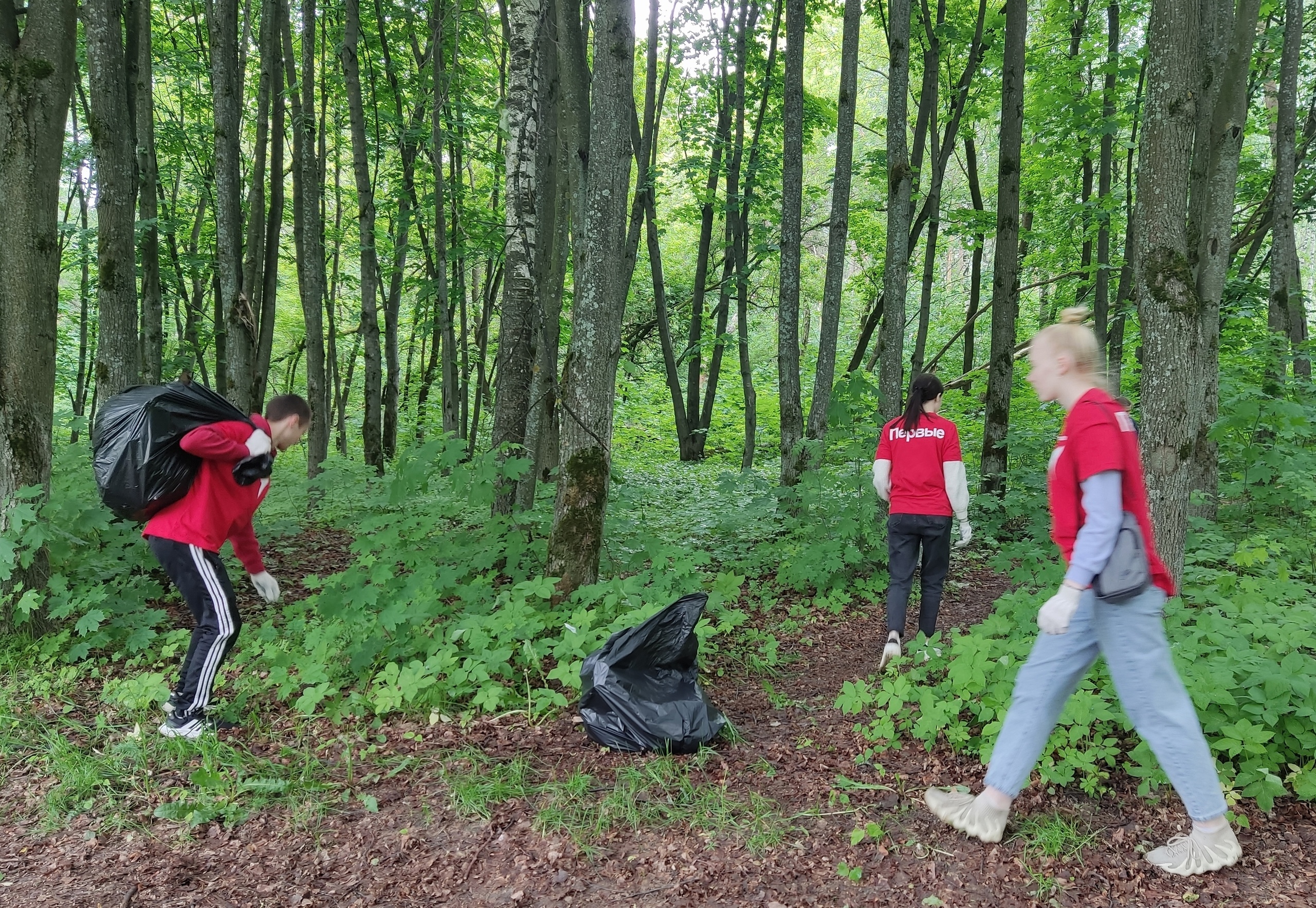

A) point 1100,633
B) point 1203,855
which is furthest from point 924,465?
point 1203,855

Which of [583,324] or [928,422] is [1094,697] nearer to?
[928,422]

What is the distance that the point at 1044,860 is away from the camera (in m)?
2.61

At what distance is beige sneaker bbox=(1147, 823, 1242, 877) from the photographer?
97.7 inches

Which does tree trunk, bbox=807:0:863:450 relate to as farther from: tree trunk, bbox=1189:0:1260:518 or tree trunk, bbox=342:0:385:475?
tree trunk, bbox=342:0:385:475

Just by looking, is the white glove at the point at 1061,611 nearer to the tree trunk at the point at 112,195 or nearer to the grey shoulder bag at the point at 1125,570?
the grey shoulder bag at the point at 1125,570

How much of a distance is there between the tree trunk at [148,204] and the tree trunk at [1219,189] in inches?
373

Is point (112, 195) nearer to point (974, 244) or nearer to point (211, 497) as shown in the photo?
point (211, 497)

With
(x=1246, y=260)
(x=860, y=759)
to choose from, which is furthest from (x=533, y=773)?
(x=1246, y=260)

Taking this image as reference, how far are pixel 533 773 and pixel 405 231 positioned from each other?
11.5 metres

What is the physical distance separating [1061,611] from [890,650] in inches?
89.7

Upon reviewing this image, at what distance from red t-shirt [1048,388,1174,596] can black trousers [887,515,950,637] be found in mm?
2064

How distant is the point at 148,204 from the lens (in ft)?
24.0

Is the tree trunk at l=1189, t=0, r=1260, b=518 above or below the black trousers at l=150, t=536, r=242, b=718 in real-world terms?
above

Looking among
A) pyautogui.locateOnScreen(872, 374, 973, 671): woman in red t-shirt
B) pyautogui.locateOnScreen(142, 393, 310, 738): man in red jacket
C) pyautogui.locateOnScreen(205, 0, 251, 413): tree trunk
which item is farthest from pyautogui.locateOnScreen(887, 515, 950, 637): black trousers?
pyautogui.locateOnScreen(205, 0, 251, 413): tree trunk
